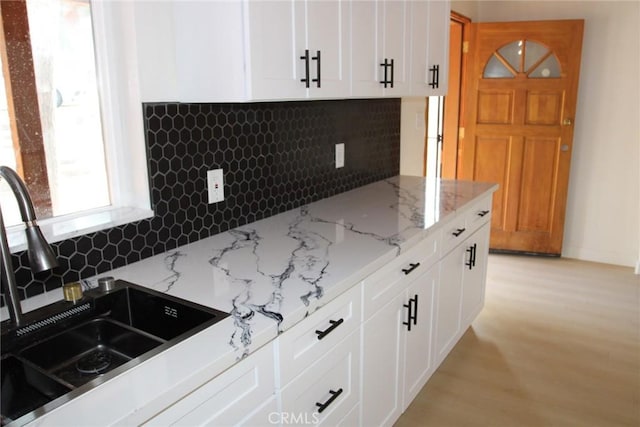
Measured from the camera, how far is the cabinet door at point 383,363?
1770 millimetres

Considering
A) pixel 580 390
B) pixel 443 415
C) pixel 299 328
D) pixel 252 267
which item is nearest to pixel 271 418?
pixel 299 328

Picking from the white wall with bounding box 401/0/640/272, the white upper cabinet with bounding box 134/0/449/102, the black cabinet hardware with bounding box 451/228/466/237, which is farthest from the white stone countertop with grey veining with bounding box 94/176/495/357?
the white wall with bounding box 401/0/640/272

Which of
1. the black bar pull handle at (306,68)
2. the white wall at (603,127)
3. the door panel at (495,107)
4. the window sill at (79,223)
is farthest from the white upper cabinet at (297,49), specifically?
the door panel at (495,107)

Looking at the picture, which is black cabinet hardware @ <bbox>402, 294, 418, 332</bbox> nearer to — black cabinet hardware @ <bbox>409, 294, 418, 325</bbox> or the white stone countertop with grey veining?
black cabinet hardware @ <bbox>409, 294, 418, 325</bbox>

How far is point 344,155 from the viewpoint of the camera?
8.80 feet

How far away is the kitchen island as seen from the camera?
980mm

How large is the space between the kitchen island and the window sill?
151 mm

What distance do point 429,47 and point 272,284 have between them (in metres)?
1.73

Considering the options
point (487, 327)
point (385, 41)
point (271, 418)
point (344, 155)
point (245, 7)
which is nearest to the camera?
point (271, 418)

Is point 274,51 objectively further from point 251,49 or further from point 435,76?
point 435,76

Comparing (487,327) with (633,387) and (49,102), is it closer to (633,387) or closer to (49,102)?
(633,387)

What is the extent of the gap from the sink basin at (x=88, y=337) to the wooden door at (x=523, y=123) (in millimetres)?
3629

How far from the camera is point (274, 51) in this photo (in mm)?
1574

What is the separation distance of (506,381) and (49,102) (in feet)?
7.77
